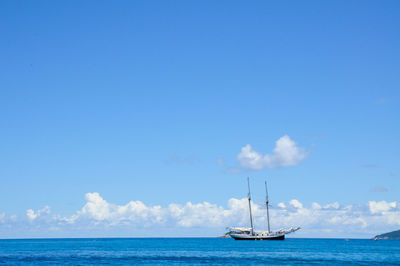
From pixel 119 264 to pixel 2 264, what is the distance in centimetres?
2930

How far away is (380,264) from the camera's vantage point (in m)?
122

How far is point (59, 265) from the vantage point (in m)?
109

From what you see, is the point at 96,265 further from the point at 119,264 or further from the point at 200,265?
the point at 200,265

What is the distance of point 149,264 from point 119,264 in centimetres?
793

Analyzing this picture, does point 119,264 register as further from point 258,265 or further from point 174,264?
point 258,265

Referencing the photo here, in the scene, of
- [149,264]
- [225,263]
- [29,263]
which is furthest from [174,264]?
[29,263]

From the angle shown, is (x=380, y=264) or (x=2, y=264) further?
(x=380, y=264)

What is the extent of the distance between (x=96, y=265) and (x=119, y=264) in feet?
22.4

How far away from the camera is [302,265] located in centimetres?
11256

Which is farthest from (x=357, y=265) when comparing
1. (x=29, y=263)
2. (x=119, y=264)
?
(x=29, y=263)

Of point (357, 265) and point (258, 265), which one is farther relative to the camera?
point (357, 265)

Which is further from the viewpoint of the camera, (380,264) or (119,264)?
(380,264)

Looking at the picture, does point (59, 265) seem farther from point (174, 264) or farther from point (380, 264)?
point (380, 264)

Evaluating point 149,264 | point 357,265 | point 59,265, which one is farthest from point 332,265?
A: point 59,265
